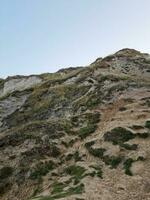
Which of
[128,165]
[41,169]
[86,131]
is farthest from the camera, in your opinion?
[86,131]

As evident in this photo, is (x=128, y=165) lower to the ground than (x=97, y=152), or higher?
lower

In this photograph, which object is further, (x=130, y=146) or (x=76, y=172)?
(x=130, y=146)

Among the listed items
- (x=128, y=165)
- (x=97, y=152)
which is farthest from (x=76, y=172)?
(x=128, y=165)

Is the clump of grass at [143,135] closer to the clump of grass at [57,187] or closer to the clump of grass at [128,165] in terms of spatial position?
the clump of grass at [128,165]

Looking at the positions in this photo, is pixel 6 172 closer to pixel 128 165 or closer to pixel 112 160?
pixel 112 160

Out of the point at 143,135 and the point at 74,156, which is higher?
the point at 143,135

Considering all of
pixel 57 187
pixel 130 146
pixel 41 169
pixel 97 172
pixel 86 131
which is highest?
pixel 86 131

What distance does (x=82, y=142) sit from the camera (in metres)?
50.2

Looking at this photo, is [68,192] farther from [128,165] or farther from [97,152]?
[97,152]

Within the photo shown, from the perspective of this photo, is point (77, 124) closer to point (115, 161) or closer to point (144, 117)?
point (144, 117)

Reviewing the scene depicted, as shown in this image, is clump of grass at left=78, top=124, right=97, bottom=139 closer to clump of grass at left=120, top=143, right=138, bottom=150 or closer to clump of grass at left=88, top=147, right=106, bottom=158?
clump of grass at left=88, top=147, right=106, bottom=158

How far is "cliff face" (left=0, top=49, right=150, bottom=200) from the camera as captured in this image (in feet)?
128

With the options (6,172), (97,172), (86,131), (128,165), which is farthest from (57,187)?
(86,131)

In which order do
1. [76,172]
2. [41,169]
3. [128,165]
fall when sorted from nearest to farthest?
[128,165] < [76,172] < [41,169]
